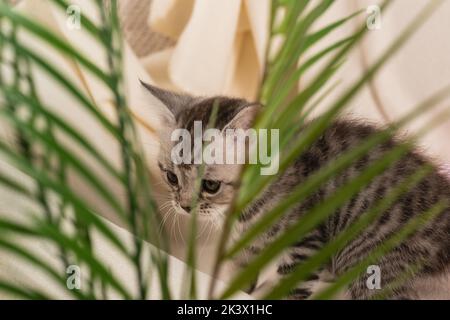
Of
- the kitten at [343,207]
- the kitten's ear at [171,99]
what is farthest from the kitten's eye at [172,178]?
the kitten's ear at [171,99]

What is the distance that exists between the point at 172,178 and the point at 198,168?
0.11 metres

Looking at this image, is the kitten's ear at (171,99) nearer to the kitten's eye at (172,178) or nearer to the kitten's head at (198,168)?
the kitten's head at (198,168)

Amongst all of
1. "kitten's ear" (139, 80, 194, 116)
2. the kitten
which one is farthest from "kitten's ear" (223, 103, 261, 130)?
"kitten's ear" (139, 80, 194, 116)

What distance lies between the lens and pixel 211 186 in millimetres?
988

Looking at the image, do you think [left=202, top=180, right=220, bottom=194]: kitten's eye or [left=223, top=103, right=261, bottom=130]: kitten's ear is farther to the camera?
[left=202, top=180, right=220, bottom=194]: kitten's eye

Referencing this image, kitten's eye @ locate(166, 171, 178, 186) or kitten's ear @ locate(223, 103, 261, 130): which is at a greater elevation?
kitten's ear @ locate(223, 103, 261, 130)

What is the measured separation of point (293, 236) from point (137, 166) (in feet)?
0.39

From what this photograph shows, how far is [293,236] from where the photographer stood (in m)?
0.29

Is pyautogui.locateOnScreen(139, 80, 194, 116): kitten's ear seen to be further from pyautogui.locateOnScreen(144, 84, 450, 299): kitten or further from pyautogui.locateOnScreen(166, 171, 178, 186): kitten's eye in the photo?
pyautogui.locateOnScreen(166, 171, 178, 186): kitten's eye

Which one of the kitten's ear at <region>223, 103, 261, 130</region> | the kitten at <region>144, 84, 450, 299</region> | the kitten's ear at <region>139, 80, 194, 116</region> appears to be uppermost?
the kitten's ear at <region>139, 80, 194, 116</region>

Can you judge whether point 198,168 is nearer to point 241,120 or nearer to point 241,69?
point 241,120

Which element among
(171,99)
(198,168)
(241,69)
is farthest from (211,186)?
(241,69)

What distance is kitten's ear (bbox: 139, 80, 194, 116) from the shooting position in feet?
3.16

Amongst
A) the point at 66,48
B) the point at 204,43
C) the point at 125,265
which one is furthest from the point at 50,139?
the point at 204,43
